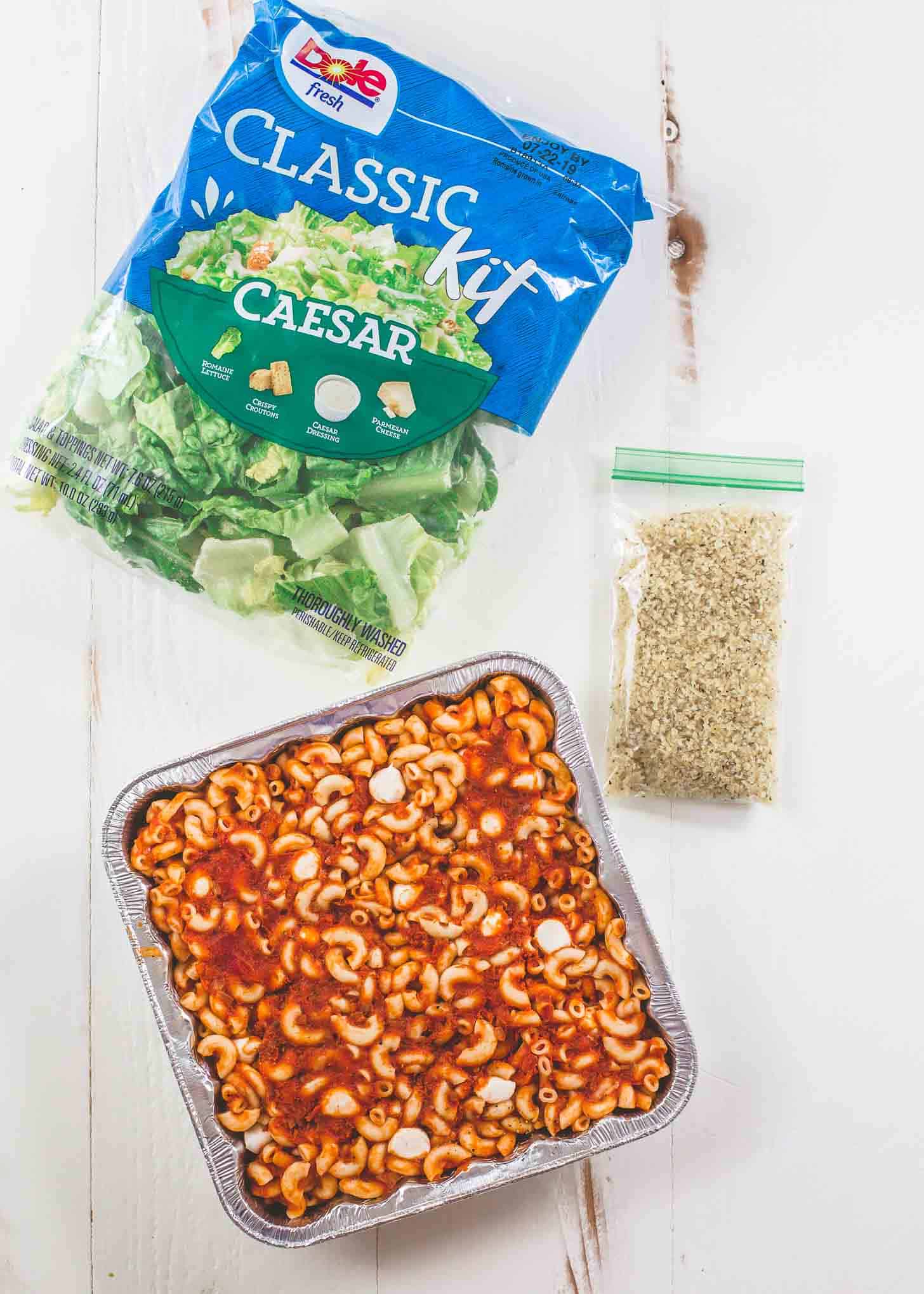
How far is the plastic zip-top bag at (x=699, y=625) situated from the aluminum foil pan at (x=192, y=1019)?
0.19m

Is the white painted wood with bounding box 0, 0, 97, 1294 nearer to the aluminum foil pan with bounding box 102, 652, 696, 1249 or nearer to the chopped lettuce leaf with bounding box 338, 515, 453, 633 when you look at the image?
the aluminum foil pan with bounding box 102, 652, 696, 1249

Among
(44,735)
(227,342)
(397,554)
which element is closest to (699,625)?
(397,554)

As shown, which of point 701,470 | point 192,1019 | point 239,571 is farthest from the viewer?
point 701,470

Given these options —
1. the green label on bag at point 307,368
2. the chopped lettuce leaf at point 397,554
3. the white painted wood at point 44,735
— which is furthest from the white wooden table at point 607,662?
the green label on bag at point 307,368

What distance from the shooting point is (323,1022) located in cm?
134

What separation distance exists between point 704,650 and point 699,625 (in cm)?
4

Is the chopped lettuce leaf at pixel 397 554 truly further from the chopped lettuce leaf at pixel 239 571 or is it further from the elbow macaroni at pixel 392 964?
the elbow macaroni at pixel 392 964

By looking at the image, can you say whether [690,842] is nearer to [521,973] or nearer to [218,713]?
[521,973]

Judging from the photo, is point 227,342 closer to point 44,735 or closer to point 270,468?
point 270,468

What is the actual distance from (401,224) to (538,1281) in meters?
1.54

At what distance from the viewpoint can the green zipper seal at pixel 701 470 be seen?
1.58m

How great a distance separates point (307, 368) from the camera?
143 cm

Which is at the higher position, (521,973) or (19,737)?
(19,737)

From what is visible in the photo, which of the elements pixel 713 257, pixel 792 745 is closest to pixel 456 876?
pixel 792 745
